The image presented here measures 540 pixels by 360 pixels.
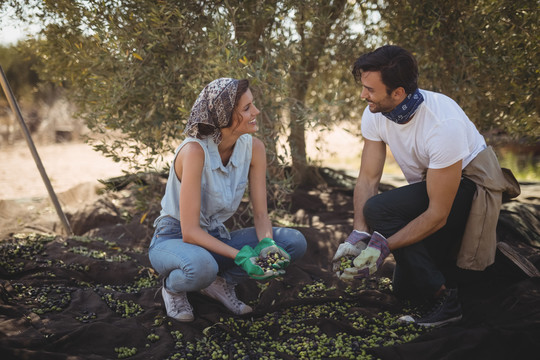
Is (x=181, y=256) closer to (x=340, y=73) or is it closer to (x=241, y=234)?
(x=241, y=234)

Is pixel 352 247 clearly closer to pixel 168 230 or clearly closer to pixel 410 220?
pixel 410 220

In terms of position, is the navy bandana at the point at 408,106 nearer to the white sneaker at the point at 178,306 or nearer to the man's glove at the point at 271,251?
the man's glove at the point at 271,251

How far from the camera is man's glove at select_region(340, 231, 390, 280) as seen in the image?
2555mm

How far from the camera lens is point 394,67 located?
2.59 metres

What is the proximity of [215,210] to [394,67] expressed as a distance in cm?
133

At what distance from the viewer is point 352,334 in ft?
8.60

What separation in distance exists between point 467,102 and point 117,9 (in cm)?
304

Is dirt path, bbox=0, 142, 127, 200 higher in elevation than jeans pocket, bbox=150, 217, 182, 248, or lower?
lower

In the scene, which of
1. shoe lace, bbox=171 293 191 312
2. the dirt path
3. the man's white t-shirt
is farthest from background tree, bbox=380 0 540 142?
the dirt path

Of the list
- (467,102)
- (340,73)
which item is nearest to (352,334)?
(467,102)

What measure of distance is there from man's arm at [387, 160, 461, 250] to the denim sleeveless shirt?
Result: 3.17 ft

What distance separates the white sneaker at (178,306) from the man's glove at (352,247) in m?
0.88

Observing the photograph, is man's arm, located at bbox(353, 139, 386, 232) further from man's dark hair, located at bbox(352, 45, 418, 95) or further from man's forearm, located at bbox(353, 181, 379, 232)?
man's dark hair, located at bbox(352, 45, 418, 95)

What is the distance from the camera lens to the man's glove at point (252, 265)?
8.27ft
